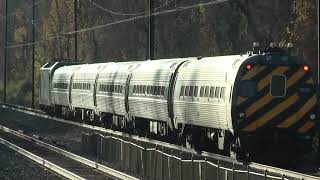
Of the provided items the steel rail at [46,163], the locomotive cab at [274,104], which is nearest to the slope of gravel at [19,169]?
the steel rail at [46,163]

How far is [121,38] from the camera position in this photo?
76.4 metres

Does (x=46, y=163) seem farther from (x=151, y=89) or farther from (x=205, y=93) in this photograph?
(x=151, y=89)

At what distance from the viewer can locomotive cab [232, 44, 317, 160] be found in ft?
62.0

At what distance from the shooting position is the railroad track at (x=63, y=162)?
16.9 metres

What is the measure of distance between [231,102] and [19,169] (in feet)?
19.6

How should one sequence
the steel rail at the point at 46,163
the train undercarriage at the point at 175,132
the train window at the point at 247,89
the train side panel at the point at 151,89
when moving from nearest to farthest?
the steel rail at the point at 46,163 → the train window at the point at 247,89 → the train undercarriage at the point at 175,132 → the train side panel at the point at 151,89

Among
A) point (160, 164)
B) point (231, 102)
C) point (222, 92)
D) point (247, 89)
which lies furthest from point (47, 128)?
point (160, 164)

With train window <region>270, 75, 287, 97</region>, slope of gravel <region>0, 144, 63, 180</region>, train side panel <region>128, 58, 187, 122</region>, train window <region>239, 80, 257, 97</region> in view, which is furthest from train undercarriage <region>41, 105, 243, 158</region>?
slope of gravel <region>0, 144, 63, 180</region>

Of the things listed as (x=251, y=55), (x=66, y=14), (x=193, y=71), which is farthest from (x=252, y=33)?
(x=66, y=14)

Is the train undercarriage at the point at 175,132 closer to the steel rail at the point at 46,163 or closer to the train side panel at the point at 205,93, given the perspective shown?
the train side panel at the point at 205,93

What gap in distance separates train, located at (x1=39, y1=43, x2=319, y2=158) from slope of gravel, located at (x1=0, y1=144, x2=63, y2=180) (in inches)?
199

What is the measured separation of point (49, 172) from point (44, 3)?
83601mm

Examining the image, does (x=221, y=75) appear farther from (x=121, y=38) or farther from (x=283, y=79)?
(x=121, y=38)

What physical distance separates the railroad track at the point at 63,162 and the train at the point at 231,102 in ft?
12.4
